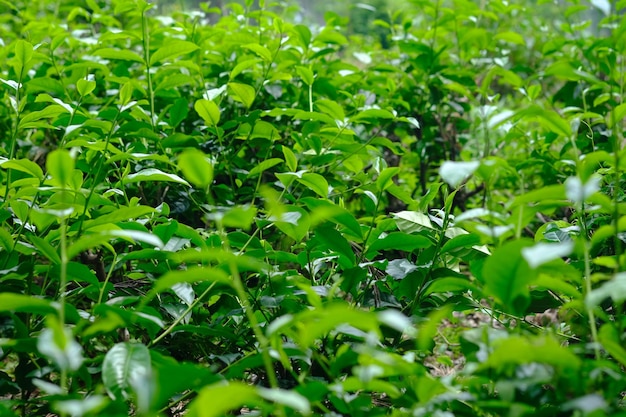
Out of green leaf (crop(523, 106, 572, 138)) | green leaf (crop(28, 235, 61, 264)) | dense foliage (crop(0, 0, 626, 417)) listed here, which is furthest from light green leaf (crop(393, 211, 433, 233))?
green leaf (crop(28, 235, 61, 264))

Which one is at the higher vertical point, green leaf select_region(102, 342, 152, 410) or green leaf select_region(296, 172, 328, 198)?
green leaf select_region(296, 172, 328, 198)

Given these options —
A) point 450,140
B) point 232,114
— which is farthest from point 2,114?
point 450,140

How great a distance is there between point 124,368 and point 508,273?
46 centimetres

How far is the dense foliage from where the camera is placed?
0.69 meters

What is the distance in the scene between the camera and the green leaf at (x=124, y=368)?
740 mm

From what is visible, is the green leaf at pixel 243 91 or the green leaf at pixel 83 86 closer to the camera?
the green leaf at pixel 83 86

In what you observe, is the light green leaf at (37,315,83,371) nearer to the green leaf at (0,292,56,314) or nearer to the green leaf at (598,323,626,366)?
the green leaf at (0,292,56,314)

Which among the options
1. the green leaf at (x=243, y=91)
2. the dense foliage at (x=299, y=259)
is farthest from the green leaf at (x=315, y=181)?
the green leaf at (x=243, y=91)

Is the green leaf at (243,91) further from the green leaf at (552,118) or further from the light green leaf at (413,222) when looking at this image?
the green leaf at (552,118)

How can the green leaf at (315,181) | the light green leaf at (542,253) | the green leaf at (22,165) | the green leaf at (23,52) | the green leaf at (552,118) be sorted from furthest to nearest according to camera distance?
the green leaf at (23,52) → the green leaf at (315,181) → the green leaf at (22,165) → the green leaf at (552,118) → the light green leaf at (542,253)

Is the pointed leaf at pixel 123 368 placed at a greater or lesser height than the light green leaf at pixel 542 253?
lesser

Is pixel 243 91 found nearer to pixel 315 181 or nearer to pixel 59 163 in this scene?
pixel 315 181

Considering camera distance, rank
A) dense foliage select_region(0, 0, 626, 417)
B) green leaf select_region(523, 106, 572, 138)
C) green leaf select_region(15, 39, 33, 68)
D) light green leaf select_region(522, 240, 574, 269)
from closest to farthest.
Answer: light green leaf select_region(522, 240, 574, 269), dense foliage select_region(0, 0, 626, 417), green leaf select_region(523, 106, 572, 138), green leaf select_region(15, 39, 33, 68)

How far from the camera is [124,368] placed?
76 centimetres
